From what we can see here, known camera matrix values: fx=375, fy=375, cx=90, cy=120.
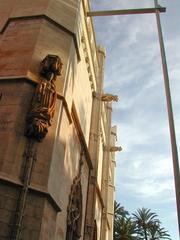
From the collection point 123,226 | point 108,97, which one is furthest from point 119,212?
point 108,97

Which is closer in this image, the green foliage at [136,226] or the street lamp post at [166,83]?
the street lamp post at [166,83]

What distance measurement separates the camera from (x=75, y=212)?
1272 centimetres

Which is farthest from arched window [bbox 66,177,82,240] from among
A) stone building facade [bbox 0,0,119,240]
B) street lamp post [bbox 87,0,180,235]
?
street lamp post [bbox 87,0,180,235]

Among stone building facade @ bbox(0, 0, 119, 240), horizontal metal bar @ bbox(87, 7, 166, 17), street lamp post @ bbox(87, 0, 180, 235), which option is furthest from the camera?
horizontal metal bar @ bbox(87, 7, 166, 17)

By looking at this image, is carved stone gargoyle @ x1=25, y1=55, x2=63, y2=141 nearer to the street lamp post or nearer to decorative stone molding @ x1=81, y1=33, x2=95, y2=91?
the street lamp post

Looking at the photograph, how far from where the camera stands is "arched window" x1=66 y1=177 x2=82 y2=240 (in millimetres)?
11990

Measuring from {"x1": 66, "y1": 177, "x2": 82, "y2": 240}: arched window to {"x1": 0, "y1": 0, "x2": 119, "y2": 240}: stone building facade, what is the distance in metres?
0.02

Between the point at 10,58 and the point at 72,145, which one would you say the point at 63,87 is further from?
the point at 72,145

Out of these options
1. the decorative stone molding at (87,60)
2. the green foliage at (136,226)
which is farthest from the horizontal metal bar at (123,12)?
the green foliage at (136,226)

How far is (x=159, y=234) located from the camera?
43.6 meters

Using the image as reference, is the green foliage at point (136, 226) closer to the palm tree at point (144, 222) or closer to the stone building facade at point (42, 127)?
the palm tree at point (144, 222)

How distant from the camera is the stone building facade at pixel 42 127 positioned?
26.2 feet

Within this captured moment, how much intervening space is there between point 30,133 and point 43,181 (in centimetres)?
115

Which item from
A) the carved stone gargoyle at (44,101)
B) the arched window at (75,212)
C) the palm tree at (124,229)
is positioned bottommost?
the arched window at (75,212)
